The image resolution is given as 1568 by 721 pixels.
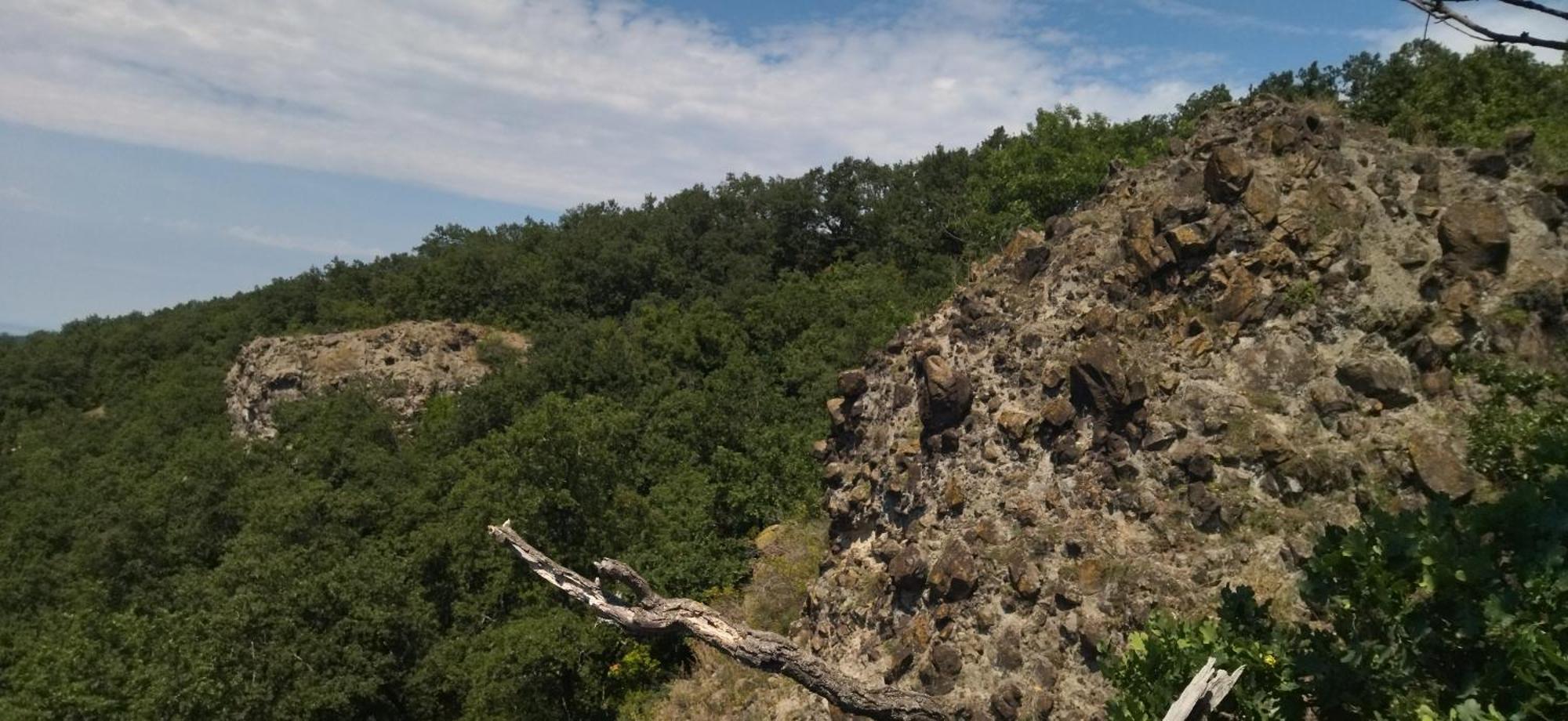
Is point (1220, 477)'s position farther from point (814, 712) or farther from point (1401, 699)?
point (814, 712)

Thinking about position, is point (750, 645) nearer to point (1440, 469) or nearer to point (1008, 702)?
point (1008, 702)

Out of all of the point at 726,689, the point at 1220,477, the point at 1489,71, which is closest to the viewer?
the point at 1220,477

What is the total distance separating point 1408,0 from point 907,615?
370 inches

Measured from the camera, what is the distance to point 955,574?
470 inches

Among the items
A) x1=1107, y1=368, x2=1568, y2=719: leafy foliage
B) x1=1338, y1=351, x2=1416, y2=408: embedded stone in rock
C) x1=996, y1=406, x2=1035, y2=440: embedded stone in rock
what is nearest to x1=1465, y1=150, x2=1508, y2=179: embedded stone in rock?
x1=1338, y1=351, x2=1416, y2=408: embedded stone in rock

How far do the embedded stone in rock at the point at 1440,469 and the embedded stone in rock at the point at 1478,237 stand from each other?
8.58 feet

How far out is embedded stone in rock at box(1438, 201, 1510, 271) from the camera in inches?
433

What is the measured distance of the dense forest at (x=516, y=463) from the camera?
1695 cm

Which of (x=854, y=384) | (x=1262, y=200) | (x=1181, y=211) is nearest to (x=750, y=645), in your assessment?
(x=854, y=384)

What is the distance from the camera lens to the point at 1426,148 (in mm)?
12602

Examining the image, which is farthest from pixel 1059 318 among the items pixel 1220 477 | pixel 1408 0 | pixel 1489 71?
pixel 1489 71

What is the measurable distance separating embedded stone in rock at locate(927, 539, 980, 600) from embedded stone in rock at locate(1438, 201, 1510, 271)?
7.01 m

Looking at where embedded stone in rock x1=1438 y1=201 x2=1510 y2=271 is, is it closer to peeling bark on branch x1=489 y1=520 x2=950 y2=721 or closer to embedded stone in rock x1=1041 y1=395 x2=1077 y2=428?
embedded stone in rock x1=1041 y1=395 x2=1077 y2=428

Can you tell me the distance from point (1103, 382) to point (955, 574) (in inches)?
125
